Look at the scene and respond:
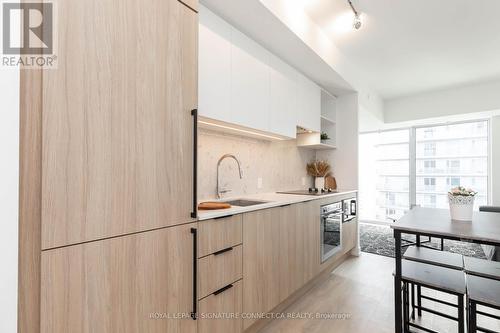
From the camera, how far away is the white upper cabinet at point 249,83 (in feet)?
6.84

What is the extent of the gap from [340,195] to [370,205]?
11.3 ft

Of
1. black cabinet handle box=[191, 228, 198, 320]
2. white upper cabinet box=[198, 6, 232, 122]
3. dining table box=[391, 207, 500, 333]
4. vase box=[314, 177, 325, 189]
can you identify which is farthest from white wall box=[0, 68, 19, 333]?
vase box=[314, 177, 325, 189]

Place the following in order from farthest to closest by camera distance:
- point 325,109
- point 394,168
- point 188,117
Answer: point 394,168 < point 325,109 < point 188,117

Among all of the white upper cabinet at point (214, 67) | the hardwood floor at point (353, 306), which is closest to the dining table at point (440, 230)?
the hardwood floor at point (353, 306)

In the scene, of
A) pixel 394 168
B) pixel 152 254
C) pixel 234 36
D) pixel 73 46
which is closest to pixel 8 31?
pixel 73 46

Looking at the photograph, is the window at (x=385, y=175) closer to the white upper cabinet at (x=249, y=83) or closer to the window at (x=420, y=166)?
the window at (x=420, y=166)

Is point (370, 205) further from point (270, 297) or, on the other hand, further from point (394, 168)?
point (270, 297)

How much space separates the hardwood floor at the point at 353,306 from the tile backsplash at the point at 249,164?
4.00ft

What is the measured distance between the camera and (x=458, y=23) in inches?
101

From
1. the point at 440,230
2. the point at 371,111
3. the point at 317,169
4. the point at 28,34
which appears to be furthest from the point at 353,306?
the point at 371,111

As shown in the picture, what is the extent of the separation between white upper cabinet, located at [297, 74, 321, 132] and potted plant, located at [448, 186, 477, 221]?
5.41ft

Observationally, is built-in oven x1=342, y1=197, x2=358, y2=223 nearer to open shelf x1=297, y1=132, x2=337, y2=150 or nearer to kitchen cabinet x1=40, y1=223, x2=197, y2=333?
open shelf x1=297, y1=132, x2=337, y2=150

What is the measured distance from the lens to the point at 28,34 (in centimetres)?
86

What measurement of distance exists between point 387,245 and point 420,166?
2284 millimetres
